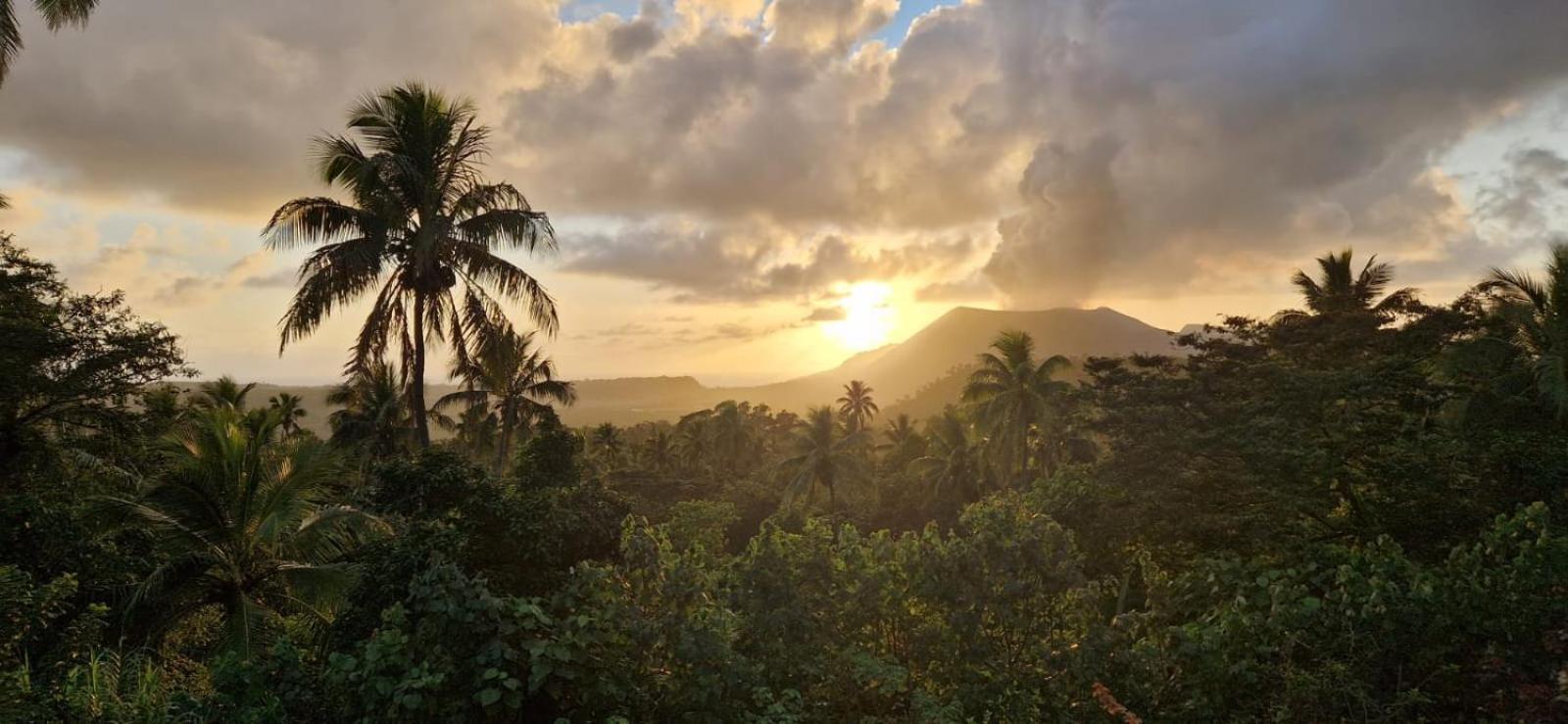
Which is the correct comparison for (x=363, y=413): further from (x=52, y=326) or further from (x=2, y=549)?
(x=2, y=549)

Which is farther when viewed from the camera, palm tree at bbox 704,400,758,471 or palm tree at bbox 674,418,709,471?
palm tree at bbox 674,418,709,471

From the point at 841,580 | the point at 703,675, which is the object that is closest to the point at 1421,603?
the point at 841,580

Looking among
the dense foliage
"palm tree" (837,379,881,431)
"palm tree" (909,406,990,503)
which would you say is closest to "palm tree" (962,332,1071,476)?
"palm tree" (909,406,990,503)

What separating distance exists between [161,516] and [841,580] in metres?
8.56

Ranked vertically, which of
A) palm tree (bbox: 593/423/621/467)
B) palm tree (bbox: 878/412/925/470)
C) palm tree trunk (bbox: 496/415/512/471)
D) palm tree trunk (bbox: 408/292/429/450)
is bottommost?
palm tree (bbox: 878/412/925/470)

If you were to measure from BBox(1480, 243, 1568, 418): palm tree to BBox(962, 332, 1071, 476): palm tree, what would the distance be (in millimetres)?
14367

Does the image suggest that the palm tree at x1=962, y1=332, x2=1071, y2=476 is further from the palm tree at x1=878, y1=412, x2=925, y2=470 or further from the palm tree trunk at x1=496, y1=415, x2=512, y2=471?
the palm tree trunk at x1=496, y1=415, x2=512, y2=471

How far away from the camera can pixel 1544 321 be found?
48.4 feet

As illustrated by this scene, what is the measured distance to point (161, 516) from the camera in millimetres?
8156

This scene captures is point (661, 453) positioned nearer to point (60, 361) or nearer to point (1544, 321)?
point (60, 361)

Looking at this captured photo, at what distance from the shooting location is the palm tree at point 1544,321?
13570 millimetres

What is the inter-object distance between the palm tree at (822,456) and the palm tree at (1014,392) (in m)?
8.83

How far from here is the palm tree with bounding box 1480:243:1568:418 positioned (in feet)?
44.5

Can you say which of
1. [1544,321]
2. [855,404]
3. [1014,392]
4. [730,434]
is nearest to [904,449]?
[855,404]
